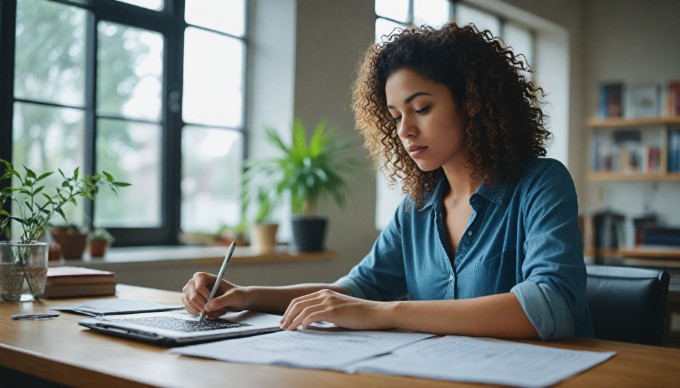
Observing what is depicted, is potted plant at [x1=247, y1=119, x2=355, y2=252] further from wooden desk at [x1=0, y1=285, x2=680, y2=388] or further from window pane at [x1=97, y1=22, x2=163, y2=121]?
wooden desk at [x1=0, y1=285, x2=680, y2=388]

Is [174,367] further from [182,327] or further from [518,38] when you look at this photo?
[518,38]

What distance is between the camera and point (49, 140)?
318 cm

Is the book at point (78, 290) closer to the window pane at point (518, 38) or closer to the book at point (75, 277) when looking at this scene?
the book at point (75, 277)

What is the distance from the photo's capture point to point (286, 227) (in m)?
4.04

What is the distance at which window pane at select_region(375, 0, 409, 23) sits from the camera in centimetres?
467

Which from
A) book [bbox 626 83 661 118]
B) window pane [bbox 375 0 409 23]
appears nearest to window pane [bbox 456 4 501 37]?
window pane [bbox 375 0 409 23]

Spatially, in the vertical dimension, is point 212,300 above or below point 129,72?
below

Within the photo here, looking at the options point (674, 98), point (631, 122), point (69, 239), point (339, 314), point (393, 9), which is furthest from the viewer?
point (631, 122)

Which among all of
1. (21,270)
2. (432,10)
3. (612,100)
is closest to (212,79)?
(432,10)

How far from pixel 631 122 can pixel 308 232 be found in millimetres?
3358

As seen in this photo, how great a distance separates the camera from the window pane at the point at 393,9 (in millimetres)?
4672

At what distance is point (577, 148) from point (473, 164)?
4.91m

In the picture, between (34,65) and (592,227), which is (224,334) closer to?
(34,65)

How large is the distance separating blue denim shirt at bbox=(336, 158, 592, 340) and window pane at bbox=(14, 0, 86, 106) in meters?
1.98
